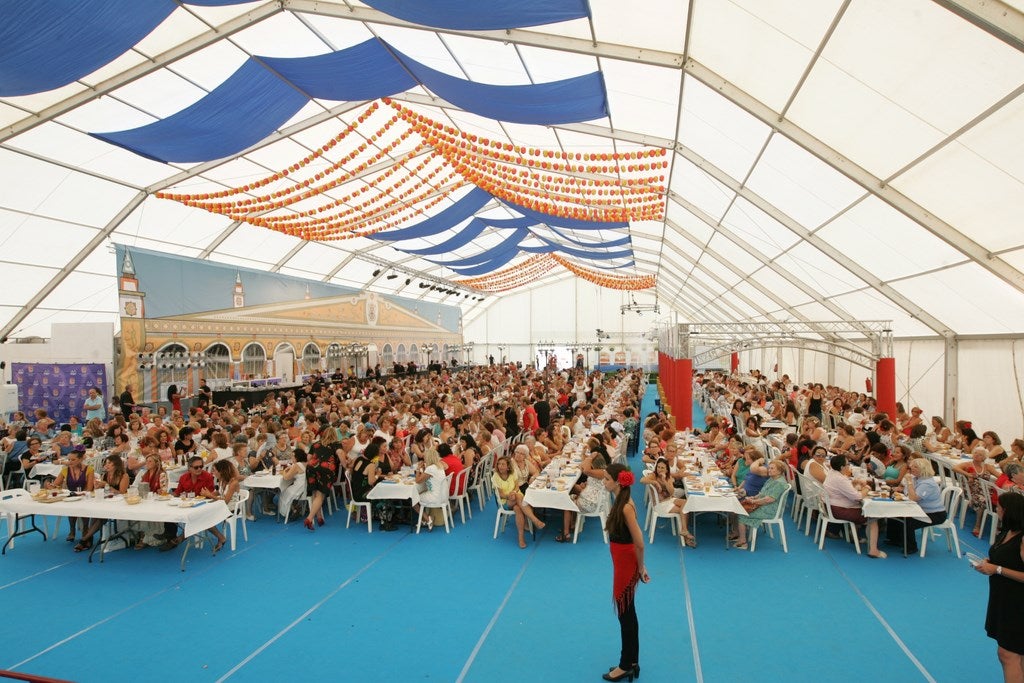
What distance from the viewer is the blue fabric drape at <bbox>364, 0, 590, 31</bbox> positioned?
17.8 ft

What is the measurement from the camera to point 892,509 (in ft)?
20.0

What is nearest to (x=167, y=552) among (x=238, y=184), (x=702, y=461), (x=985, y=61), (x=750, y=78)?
(x=702, y=461)

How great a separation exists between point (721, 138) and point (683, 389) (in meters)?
6.47

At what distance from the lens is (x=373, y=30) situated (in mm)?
9430

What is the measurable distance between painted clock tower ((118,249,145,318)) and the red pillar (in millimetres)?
13650

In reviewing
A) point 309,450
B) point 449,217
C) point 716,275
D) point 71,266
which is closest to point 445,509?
point 309,450

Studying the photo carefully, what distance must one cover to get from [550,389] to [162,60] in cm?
1189

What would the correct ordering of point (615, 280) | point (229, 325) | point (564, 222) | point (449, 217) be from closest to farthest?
point (564, 222)
point (449, 217)
point (229, 325)
point (615, 280)

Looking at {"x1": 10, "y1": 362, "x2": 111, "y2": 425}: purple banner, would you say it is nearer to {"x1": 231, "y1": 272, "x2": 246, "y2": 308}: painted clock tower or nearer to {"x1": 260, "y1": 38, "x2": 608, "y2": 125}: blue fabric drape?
{"x1": 231, "y1": 272, "x2": 246, "y2": 308}: painted clock tower

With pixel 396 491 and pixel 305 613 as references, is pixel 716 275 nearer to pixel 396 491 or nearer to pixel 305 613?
pixel 396 491

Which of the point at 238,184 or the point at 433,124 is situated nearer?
the point at 433,124

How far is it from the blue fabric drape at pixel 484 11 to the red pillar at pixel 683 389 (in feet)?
29.5

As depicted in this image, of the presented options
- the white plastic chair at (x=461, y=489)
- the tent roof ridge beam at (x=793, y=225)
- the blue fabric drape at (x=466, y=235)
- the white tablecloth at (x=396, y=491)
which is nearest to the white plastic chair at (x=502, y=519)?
the white plastic chair at (x=461, y=489)

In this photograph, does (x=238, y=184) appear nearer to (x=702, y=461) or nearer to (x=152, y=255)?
(x=152, y=255)
